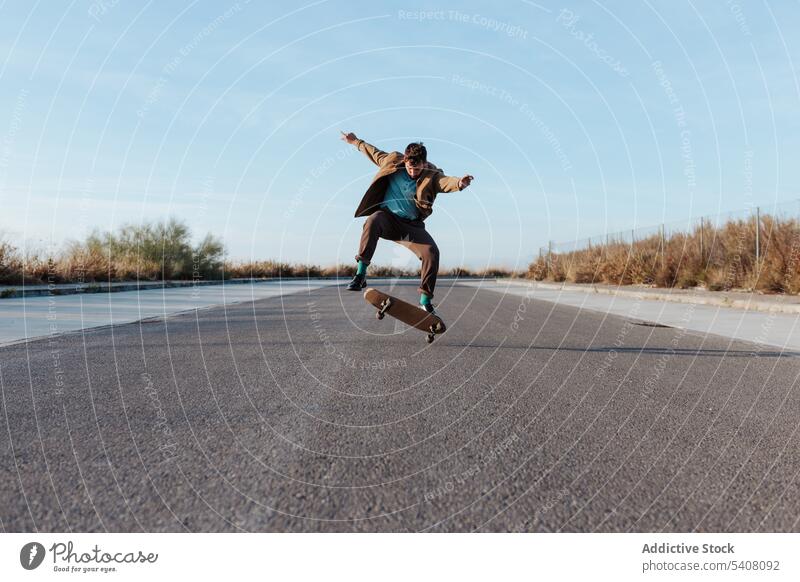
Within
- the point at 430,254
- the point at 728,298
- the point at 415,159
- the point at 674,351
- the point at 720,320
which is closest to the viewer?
the point at 415,159

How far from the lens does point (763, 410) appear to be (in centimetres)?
542

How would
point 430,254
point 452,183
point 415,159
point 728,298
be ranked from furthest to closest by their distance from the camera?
point 728,298
point 430,254
point 415,159
point 452,183

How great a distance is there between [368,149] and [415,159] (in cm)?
73

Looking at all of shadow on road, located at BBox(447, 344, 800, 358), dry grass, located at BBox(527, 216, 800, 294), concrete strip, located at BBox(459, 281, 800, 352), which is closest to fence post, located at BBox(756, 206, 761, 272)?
dry grass, located at BBox(527, 216, 800, 294)

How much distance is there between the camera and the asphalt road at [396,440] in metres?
3.08

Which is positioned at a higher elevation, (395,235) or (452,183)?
(452,183)

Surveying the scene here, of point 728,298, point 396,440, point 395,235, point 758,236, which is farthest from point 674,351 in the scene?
point 758,236

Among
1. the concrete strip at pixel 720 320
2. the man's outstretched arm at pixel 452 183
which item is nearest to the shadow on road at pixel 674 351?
the concrete strip at pixel 720 320

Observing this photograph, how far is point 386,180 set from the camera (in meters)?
7.05

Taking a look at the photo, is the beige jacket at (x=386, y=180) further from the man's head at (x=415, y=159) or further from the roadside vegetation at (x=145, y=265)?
the roadside vegetation at (x=145, y=265)

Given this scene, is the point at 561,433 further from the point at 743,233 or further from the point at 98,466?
the point at 743,233

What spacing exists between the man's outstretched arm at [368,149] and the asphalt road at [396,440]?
6.88ft

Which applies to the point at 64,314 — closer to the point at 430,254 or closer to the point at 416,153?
the point at 430,254

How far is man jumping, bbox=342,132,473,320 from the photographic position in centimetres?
676
